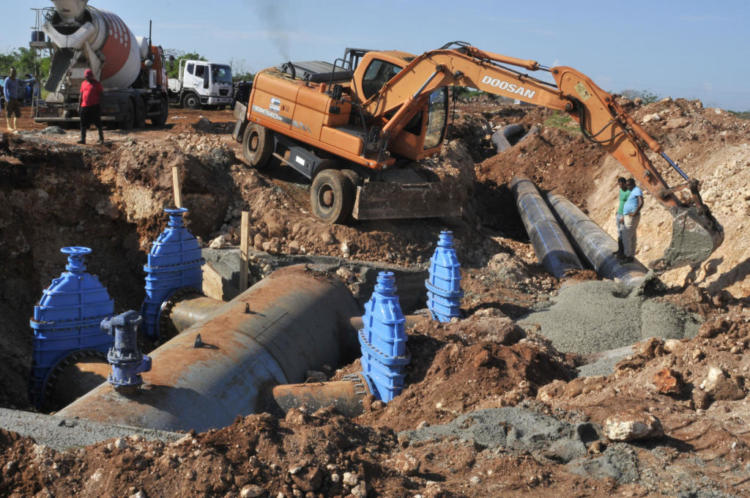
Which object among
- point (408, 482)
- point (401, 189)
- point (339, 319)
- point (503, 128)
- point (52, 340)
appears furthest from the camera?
point (503, 128)

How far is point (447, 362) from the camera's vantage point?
6.28m

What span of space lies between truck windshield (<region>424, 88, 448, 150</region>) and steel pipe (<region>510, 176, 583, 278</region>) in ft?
9.48

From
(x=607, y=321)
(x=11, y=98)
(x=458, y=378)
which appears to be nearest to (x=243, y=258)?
(x=458, y=378)

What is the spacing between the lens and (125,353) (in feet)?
16.0

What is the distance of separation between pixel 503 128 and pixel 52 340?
1967cm

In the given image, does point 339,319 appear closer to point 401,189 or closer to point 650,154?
point 401,189

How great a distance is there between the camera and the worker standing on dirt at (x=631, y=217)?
35.7 feet

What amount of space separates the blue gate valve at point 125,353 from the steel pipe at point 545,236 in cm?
824

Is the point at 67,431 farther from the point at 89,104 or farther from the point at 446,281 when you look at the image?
the point at 89,104


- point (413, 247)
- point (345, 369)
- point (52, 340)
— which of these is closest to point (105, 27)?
point (413, 247)

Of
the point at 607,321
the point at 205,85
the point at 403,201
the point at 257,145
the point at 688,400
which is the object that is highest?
the point at 205,85

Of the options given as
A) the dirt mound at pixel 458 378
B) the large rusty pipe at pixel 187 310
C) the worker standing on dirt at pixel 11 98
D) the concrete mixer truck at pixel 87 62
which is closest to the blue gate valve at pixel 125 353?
the dirt mound at pixel 458 378

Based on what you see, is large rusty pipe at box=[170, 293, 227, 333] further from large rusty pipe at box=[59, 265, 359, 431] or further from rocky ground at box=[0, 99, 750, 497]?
rocky ground at box=[0, 99, 750, 497]

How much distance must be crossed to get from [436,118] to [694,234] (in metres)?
4.53
